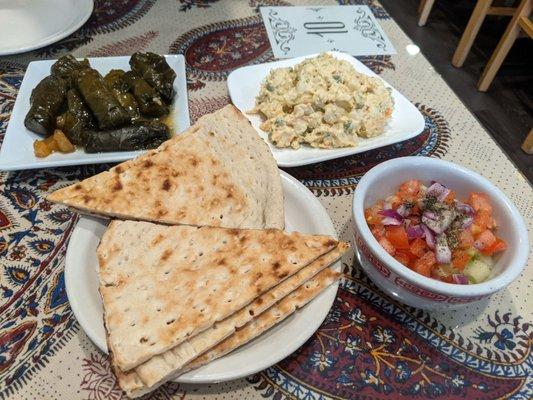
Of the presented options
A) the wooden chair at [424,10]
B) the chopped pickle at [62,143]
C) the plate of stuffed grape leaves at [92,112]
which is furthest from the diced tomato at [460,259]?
the wooden chair at [424,10]

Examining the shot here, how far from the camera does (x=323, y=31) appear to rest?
277 centimetres

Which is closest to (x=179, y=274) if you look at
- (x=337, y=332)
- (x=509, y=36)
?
(x=337, y=332)

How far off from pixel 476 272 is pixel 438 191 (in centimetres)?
30

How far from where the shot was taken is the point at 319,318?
49.4 inches

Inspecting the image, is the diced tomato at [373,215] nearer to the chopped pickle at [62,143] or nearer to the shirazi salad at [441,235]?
the shirazi salad at [441,235]

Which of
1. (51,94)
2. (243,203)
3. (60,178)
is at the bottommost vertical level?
(60,178)

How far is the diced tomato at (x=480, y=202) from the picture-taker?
4.83 feet

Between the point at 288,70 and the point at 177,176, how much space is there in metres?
0.92

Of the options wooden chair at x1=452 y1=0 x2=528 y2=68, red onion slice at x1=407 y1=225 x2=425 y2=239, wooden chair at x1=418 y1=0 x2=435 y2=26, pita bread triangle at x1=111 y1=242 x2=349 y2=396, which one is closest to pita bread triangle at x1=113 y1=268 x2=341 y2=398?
pita bread triangle at x1=111 y1=242 x2=349 y2=396

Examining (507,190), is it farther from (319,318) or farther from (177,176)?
(177,176)

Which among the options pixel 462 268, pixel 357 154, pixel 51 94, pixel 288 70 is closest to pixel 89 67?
pixel 51 94

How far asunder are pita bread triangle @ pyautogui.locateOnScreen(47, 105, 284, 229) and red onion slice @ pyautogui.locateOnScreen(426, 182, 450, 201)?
1.68ft

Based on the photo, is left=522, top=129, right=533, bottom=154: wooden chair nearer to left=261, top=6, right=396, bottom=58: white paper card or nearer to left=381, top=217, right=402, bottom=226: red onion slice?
left=261, top=6, right=396, bottom=58: white paper card

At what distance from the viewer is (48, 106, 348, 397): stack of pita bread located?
3.70 ft
